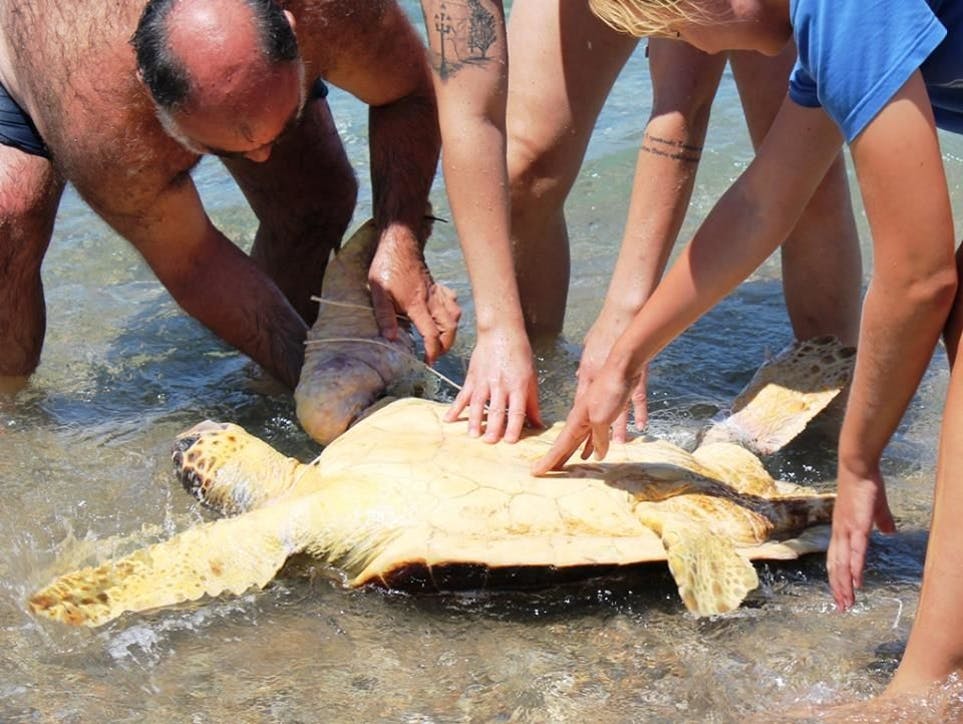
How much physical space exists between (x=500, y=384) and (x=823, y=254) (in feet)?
3.48

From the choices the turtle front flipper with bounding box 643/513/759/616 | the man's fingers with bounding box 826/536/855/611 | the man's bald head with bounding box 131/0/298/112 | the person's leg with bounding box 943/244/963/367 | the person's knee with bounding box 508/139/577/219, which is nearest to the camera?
the person's leg with bounding box 943/244/963/367

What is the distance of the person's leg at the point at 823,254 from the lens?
3453 mm

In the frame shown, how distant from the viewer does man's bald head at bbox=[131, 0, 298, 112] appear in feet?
9.25

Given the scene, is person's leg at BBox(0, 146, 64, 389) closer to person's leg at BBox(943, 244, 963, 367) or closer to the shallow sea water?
the shallow sea water

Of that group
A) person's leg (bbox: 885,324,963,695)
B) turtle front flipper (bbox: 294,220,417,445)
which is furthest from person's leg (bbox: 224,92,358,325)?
person's leg (bbox: 885,324,963,695)

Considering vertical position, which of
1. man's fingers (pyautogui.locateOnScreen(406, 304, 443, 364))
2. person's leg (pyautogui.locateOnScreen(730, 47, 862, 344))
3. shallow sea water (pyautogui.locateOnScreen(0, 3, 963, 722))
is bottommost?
shallow sea water (pyautogui.locateOnScreen(0, 3, 963, 722))

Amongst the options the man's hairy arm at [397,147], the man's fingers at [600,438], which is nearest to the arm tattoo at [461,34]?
the man's hairy arm at [397,147]

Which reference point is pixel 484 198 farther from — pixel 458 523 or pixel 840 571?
pixel 840 571

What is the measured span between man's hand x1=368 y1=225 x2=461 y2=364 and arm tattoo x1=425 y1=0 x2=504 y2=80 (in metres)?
Answer: 0.54

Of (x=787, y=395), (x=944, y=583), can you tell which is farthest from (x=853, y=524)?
(x=787, y=395)

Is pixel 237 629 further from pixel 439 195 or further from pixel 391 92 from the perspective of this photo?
pixel 439 195

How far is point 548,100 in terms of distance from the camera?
357 centimetres

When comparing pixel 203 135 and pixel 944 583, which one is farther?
pixel 203 135

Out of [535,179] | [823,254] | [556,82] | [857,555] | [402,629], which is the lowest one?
[402,629]
